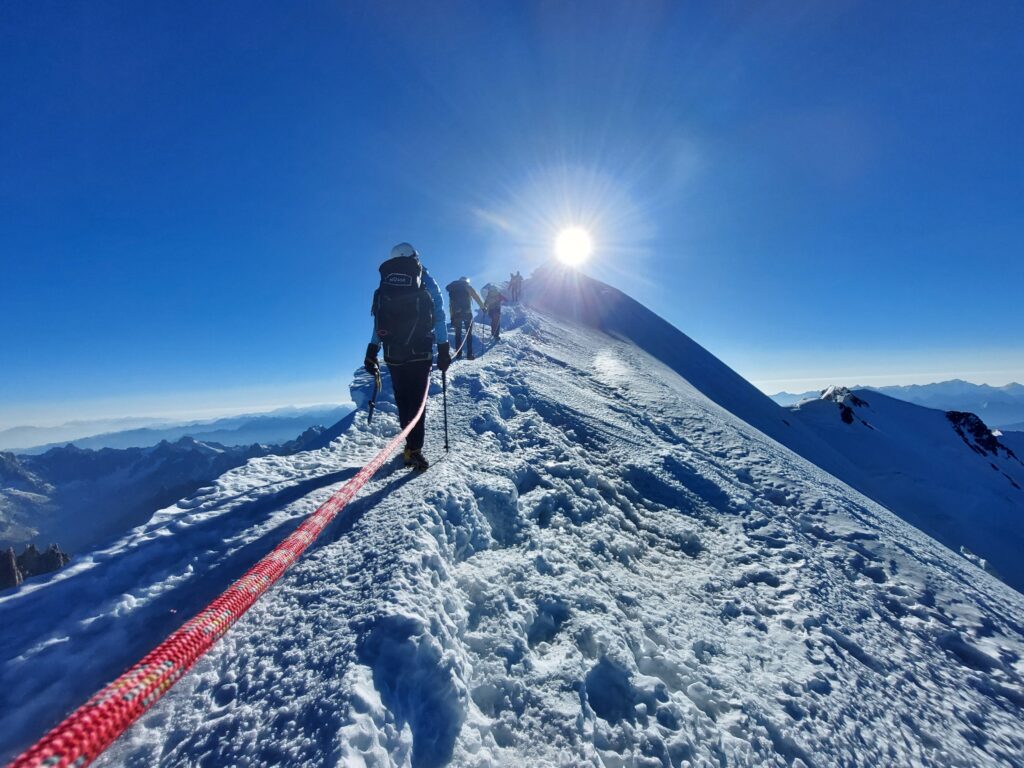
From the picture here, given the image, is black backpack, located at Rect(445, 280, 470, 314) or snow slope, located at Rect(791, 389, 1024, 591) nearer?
black backpack, located at Rect(445, 280, 470, 314)

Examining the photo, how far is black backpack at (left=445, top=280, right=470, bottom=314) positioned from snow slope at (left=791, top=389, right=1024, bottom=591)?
20.4 metres

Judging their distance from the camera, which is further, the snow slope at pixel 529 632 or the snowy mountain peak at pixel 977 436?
the snowy mountain peak at pixel 977 436

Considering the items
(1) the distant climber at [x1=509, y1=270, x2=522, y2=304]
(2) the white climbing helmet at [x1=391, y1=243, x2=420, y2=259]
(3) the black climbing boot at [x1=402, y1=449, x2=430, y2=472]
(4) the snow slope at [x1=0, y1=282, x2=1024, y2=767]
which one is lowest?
(4) the snow slope at [x1=0, y1=282, x2=1024, y2=767]

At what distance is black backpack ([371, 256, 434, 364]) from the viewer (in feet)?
21.0

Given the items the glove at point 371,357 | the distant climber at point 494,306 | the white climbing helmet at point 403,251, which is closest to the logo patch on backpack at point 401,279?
the white climbing helmet at point 403,251

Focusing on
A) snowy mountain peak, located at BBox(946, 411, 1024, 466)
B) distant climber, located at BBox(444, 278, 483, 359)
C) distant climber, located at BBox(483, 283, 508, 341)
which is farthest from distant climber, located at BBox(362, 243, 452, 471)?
snowy mountain peak, located at BBox(946, 411, 1024, 466)

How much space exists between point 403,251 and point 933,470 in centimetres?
4695

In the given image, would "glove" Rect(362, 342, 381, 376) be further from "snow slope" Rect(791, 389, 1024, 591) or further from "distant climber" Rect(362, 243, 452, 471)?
"snow slope" Rect(791, 389, 1024, 591)

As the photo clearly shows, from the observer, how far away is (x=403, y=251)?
21.7 feet

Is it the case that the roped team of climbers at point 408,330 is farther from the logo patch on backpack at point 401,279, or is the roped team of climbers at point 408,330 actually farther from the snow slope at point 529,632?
the snow slope at point 529,632

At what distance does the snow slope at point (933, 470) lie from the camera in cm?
2736

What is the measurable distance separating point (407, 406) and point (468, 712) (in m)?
4.47

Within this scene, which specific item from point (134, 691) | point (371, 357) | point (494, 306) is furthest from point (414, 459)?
point (494, 306)

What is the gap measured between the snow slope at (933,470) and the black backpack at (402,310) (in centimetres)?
2404
